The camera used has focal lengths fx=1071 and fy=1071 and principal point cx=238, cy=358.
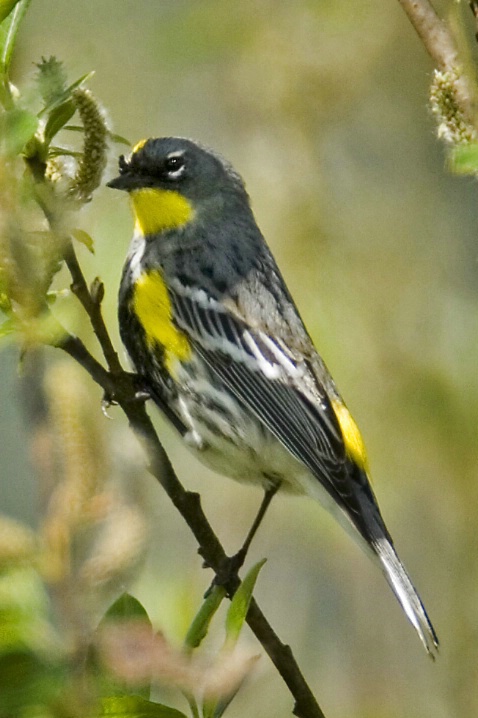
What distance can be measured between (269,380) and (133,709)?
2.00 metres

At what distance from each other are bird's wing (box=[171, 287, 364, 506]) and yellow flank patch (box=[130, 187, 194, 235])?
1.15 ft

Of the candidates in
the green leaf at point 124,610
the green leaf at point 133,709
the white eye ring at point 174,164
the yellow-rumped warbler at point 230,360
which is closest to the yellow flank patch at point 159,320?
the yellow-rumped warbler at point 230,360

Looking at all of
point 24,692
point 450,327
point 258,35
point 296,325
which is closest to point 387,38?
point 258,35

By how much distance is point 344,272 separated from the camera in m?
5.29

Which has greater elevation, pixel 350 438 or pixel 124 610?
pixel 124 610

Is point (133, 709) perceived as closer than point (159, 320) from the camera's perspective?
Yes

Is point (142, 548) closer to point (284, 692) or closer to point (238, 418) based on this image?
point (238, 418)

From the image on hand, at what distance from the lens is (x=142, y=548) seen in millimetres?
1195

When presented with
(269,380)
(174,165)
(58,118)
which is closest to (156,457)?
(58,118)

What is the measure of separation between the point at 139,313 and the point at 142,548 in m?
2.27

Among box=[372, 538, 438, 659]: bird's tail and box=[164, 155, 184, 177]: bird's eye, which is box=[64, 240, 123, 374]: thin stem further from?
box=[164, 155, 184, 177]: bird's eye

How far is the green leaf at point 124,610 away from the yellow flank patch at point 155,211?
213 centimetres

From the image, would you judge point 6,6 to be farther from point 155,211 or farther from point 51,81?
point 155,211

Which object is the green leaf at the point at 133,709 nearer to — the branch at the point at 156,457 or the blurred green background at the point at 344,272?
the branch at the point at 156,457
